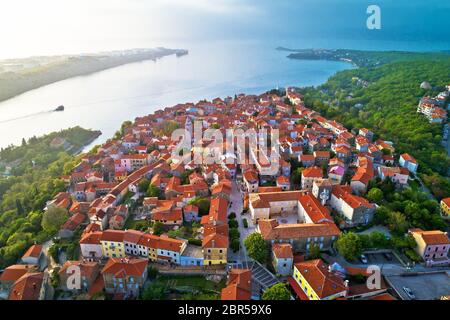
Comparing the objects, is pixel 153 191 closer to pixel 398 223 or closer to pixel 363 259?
pixel 363 259

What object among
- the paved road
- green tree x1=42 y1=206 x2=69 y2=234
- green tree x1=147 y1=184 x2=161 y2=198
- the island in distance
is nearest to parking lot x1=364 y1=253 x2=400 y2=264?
the paved road

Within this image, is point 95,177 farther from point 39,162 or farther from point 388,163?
point 388,163

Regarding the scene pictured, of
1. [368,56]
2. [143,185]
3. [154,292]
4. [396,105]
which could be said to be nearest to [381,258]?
[154,292]

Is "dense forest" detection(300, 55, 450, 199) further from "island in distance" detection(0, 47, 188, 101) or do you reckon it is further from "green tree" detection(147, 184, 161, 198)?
"island in distance" detection(0, 47, 188, 101)

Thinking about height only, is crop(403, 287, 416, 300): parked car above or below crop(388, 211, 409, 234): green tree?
below
